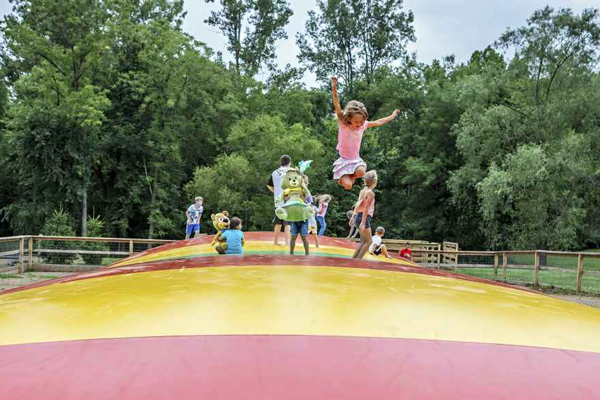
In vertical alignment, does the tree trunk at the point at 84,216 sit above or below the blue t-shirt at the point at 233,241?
below

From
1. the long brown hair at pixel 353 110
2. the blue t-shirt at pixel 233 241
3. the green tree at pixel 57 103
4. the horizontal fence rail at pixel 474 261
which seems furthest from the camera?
the green tree at pixel 57 103

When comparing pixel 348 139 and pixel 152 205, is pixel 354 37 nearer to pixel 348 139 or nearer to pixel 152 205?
pixel 152 205

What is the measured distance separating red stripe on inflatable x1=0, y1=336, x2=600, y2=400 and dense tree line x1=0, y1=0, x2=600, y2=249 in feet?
→ 57.6

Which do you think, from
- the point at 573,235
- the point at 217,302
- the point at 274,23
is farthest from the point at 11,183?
the point at 217,302

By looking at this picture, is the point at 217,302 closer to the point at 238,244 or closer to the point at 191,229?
the point at 238,244

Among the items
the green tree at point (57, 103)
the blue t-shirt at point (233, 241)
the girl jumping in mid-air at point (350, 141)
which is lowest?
the blue t-shirt at point (233, 241)

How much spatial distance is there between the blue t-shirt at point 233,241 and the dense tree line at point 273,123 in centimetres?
1426

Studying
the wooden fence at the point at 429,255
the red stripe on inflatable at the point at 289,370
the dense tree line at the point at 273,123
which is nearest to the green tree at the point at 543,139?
the dense tree line at the point at 273,123

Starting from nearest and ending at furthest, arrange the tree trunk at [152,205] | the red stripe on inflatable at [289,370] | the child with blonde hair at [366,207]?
the red stripe on inflatable at [289,370] → the child with blonde hair at [366,207] → the tree trunk at [152,205]

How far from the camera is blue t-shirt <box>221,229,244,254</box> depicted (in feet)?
15.3

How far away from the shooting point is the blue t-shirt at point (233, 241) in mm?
4652

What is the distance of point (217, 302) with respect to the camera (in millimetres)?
1561

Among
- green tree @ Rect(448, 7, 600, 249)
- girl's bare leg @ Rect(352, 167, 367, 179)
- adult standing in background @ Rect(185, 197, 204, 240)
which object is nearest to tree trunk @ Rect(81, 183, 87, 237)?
adult standing in background @ Rect(185, 197, 204, 240)

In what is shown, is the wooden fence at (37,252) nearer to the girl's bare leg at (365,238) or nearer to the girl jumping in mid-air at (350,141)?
the girl jumping in mid-air at (350,141)
